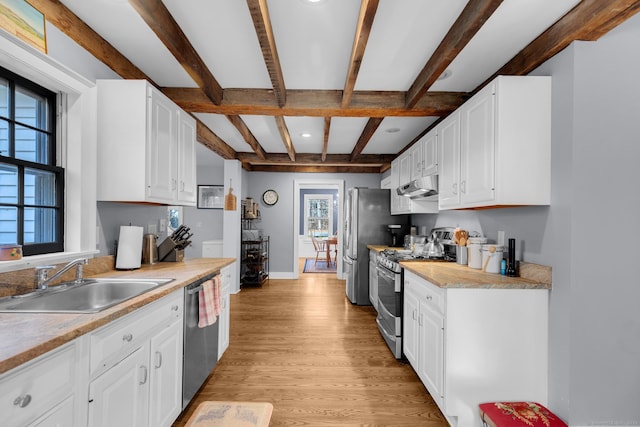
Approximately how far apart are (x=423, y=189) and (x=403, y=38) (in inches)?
63.6

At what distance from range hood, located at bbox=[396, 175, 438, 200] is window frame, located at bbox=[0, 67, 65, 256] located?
298 cm

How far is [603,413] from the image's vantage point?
5.70 feet

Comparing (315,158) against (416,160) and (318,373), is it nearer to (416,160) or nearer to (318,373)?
(416,160)

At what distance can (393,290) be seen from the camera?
296 centimetres

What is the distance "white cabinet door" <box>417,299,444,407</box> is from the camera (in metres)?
2.00

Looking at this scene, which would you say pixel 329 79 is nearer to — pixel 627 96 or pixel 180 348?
pixel 627 96

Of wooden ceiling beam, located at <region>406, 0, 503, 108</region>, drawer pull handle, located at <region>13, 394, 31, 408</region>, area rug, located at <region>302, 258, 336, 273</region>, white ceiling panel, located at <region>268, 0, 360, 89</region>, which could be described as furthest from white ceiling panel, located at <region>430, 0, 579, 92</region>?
area rug, located at <region>302, 258, 336, 273</region>

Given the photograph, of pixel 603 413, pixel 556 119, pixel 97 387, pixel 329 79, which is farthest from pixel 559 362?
pixel 329 79

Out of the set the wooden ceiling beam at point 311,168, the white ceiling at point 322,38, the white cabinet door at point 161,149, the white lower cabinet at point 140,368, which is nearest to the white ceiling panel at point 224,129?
the white ceiling at point 322,38

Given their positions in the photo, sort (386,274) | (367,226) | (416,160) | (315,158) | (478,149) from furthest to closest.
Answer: (315,158) → (367,226) → (416,160) → (386,274) → (478,149)

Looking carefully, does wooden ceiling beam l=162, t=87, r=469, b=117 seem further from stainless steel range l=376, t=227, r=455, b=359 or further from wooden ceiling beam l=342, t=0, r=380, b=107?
stainless steel range l=376, t=227, r=455, b=359

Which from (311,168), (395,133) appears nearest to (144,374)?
(395,133)

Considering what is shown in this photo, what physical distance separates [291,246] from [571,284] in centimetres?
519

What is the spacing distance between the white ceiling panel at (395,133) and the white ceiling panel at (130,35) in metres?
2.29
